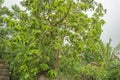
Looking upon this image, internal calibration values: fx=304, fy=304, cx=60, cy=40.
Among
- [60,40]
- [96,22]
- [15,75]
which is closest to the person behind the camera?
[60,40]

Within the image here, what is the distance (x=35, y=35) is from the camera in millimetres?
11211

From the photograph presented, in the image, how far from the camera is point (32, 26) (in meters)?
11.2

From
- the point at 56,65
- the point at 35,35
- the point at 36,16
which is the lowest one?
the point at 56,65

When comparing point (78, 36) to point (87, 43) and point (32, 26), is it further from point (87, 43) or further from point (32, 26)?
point (32, 26)

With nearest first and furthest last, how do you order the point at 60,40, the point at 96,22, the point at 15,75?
the point at 60,40 → the point at 96,22 → the point at 15,75

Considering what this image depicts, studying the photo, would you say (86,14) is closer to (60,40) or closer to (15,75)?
(60,40)

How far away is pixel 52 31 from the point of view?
11.4 metres

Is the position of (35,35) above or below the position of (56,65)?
above

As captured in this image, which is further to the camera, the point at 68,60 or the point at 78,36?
the point at 68,60

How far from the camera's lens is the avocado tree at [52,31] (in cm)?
→ 1105

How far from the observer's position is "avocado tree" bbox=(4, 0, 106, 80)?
11.1 m

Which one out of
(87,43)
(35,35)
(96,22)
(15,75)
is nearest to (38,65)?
(35,35)

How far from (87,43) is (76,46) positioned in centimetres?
48

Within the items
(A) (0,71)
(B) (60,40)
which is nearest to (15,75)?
(A) (0,71)
